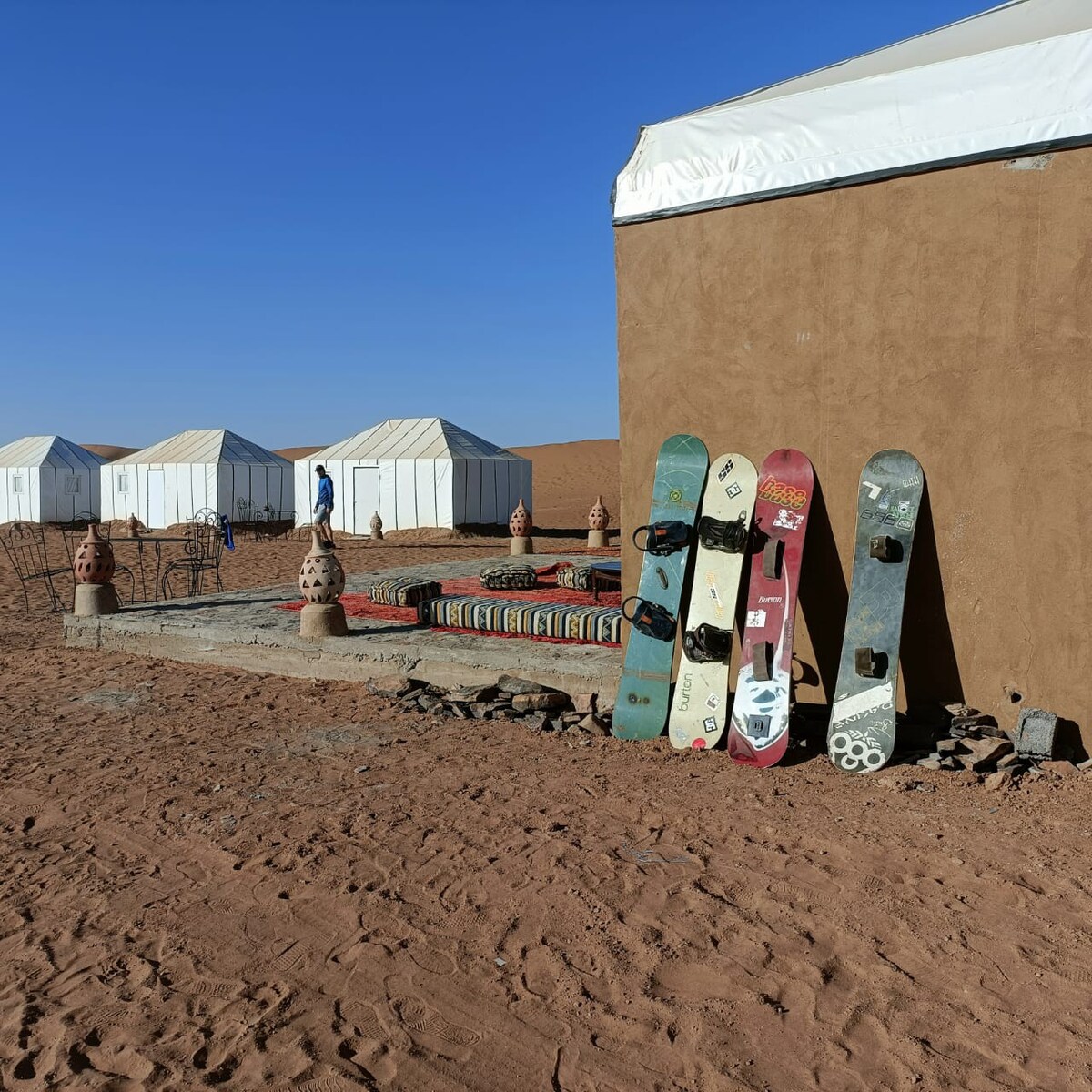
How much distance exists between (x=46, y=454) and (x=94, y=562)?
23438mm

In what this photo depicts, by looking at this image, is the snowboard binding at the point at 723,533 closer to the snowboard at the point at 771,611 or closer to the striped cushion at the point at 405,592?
the snowboard at the point at 771,611

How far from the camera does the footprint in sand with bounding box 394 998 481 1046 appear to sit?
2826mm

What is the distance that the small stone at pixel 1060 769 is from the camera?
486 centimetres

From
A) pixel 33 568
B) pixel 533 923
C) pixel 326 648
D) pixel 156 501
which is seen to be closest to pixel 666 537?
pixel 533 923

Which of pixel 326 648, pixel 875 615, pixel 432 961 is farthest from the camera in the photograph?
pixel 326 648

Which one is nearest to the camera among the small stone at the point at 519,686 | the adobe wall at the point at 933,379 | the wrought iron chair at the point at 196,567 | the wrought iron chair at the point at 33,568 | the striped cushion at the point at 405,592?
the adobe wall at the point at 933,379

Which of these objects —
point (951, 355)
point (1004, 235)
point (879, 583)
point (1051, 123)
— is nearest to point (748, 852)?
point (879, 583)

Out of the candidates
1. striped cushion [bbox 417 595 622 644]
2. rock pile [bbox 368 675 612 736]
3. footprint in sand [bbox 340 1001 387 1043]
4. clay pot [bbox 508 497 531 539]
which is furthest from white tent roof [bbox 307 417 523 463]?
footprint in sand [bbox 340 1001 387 1043]

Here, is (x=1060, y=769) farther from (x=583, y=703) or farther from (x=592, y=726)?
(x=583, y=703)

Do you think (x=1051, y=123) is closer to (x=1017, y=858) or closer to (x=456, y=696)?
(x=1017, y=858)

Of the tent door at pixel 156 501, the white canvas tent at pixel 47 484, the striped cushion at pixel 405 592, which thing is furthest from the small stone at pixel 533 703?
the white canvas tent at pixel 47 484

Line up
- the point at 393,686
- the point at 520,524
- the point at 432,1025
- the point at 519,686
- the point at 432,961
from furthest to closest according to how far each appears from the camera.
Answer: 1. the point at 520,524
2. the point at 393,686
3. the point at 519,686
4. the point at 432,961
5. the point at 432,1025

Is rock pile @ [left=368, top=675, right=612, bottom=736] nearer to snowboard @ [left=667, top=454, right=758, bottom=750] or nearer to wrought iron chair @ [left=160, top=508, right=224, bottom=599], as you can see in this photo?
snowboard @ [left=667, top=454, right=758, bottom=750]

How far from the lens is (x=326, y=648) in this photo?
7.77m
